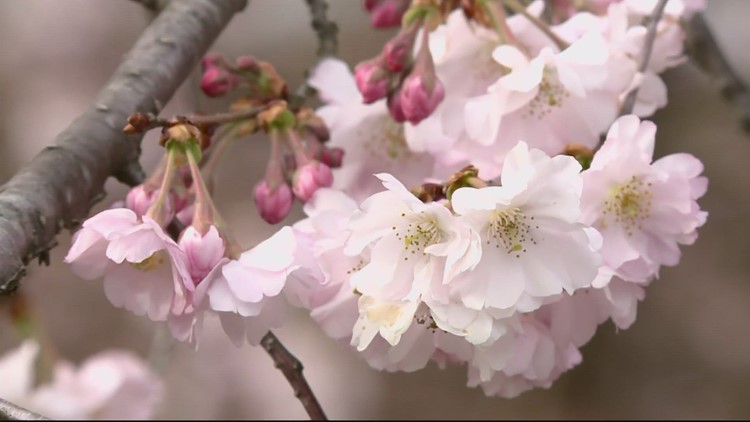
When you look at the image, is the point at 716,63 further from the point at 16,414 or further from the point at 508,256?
the point at 16,414

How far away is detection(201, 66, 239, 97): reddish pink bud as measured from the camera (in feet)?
3.12

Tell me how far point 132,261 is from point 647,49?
52cm

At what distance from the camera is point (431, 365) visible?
10.0ft

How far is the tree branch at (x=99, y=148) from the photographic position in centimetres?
→ 67

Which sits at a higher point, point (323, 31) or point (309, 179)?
point (323, 31)

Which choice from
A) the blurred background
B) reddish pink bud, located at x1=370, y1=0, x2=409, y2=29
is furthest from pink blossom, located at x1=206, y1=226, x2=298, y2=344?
the blurred background

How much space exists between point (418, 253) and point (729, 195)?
2.71 meters

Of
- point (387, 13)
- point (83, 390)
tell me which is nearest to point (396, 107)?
point (387, 13)

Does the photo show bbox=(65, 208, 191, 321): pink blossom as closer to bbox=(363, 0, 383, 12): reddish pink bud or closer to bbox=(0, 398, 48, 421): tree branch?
bbox=(0, 398, 48, 421): tree branch

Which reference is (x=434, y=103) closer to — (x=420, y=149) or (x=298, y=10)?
(x=420, y=149)

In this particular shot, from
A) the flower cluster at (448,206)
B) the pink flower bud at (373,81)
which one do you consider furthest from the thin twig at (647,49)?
the pink flower bud at (373,81)

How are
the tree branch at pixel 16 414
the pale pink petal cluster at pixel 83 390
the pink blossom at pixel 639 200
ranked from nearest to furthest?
the tree branch at pixel 16 414
the pink blossom at pixel 639 200
the pale pink petal cluster at pixel 83 390

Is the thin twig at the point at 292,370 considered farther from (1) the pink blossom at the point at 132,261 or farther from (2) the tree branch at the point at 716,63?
(2) the tree branch at the point at 716,63

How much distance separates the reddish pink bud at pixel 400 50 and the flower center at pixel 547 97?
0.13 meters
